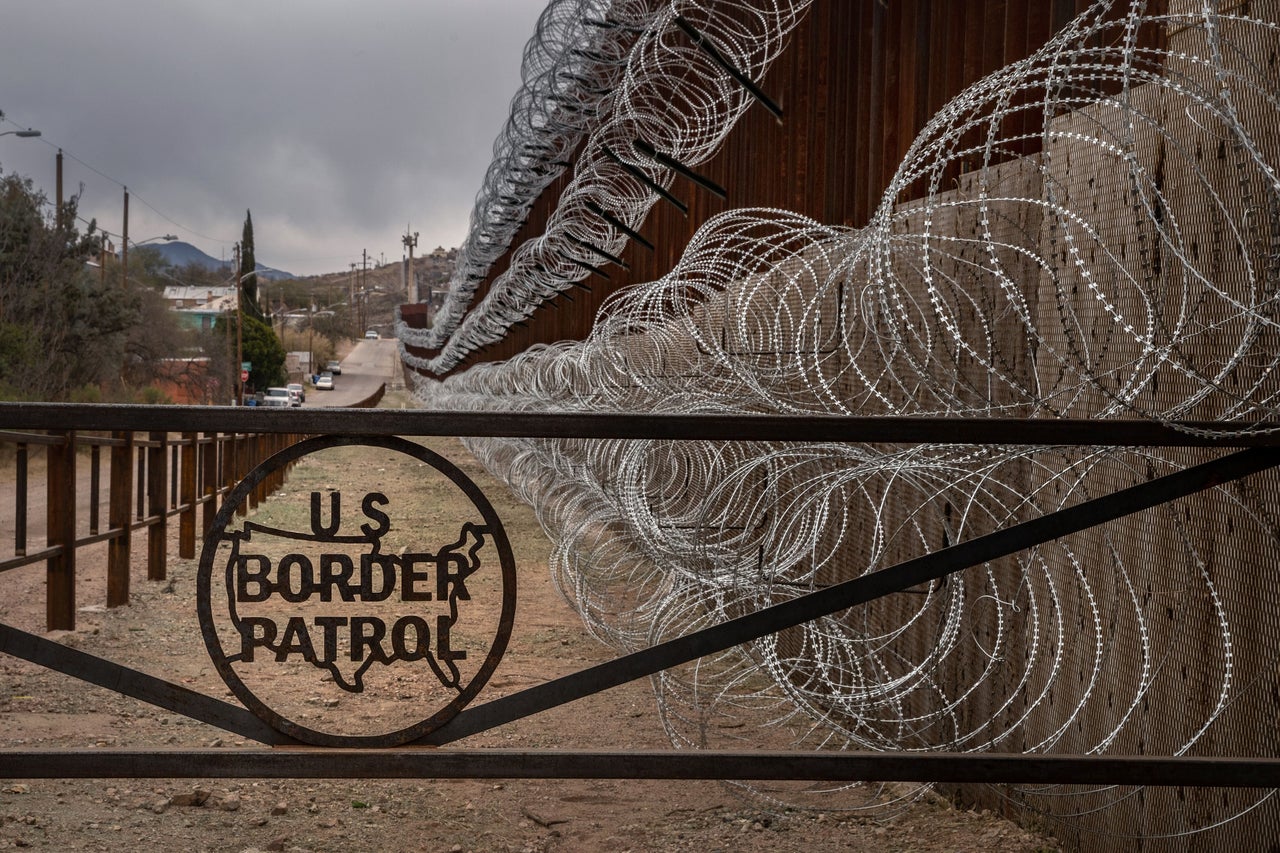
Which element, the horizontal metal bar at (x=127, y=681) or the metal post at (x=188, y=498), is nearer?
the horizontal metal bar at (x=127, y=681)

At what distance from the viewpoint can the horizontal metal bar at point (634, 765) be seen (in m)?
2.61

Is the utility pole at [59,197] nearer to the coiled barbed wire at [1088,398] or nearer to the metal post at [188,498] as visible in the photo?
the metal post at [188,498]

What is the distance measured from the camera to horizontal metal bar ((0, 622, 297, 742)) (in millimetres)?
2602

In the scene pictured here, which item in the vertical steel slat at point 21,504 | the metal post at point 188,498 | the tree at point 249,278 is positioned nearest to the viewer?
the vertical steel slat at point 21,504

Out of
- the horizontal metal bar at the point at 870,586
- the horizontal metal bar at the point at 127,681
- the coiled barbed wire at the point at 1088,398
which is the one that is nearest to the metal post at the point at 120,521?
the coiled barbed wire at the point at 1088,398

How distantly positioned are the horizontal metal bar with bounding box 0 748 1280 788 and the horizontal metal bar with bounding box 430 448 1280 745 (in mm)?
99

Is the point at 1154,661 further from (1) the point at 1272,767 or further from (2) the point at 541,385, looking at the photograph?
(2) the point at 541,385

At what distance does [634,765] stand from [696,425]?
0.71 meters

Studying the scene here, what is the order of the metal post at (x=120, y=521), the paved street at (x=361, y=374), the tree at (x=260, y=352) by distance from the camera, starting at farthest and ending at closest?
the paved street at (x=361, y=374) → the tree at (x=260, y=352) → the metal post at (x=120, y=521)

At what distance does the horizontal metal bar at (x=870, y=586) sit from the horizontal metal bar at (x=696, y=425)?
93 millimetres

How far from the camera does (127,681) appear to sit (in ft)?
8.71

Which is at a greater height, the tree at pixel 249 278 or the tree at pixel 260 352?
the tree at pixel 249 278

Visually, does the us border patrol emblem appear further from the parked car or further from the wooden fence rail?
the parked car

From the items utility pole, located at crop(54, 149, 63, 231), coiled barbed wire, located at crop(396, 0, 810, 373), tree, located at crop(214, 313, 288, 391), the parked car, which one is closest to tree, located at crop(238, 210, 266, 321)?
tree, located at crop(214, 313, 288, 391)
